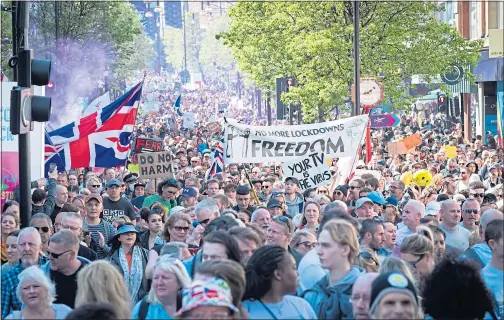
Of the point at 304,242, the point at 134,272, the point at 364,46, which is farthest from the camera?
the point at 364,46

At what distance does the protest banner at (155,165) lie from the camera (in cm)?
2034

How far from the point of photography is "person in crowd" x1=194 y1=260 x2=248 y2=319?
7.03 meters

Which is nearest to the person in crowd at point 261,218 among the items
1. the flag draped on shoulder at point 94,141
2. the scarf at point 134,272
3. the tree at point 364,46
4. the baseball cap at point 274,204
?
the scarf at point 134,272

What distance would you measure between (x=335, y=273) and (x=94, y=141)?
12.4m

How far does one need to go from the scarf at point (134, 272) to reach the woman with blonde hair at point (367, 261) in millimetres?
2207

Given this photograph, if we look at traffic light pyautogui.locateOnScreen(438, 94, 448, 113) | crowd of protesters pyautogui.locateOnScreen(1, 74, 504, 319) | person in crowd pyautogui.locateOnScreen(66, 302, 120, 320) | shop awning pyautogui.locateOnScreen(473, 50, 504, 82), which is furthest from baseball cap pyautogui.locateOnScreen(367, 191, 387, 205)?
traffic light pyautogui.locateOnScreen(438, 94, 448, 113)

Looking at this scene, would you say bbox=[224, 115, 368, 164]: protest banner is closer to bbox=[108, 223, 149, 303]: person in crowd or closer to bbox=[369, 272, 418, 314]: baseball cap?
bbox=[108, 223, 149, 303]: person in crowd

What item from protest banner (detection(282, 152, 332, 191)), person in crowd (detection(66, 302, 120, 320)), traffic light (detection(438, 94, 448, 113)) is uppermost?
traffic light (detection(438, 94, 448, 113))

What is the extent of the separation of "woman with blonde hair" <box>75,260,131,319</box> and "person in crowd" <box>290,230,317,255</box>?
2.96 m

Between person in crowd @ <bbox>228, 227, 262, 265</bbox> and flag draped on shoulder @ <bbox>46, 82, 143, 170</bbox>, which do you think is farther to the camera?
flag draped on shoulder @ <bbox>46, 82, 143, 170</bbox>

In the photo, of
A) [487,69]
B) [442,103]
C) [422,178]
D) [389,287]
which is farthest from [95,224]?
[442,103]

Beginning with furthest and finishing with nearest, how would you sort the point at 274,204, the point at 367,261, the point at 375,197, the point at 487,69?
1. the point at 487,69
2. the point at 375,197
3. the point at 274,204
4. the point at 367,261

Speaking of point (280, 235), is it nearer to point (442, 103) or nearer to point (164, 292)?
point (164, 292)

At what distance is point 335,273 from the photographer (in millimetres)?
8477
